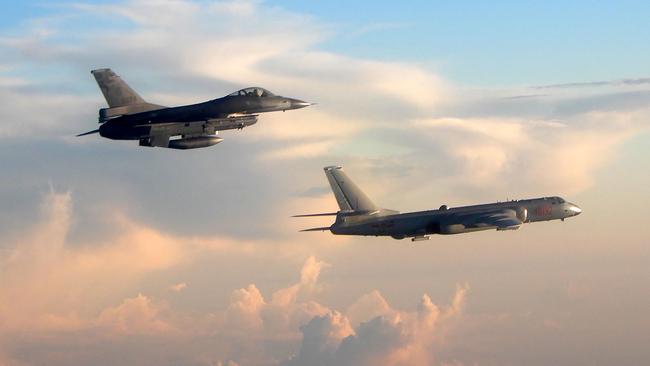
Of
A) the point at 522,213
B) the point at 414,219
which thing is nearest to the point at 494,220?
the point at 522,213

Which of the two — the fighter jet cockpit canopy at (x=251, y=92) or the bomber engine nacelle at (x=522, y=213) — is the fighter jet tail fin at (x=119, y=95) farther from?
the bomber engine nacelle at (x=522, y=213)

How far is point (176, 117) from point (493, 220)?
4134 centimetres

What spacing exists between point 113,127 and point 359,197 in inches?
1346

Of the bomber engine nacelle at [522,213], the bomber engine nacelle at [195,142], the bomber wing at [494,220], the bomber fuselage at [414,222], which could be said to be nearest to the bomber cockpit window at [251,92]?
the bomber engine nacelle at [195,142]

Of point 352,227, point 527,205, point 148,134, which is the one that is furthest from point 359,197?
point 148,134

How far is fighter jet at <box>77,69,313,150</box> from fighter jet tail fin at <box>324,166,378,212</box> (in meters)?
21.5

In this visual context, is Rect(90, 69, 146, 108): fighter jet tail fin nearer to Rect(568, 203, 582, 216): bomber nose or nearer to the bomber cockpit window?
the bomber cockpit window

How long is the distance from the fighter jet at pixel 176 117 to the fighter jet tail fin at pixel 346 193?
21512 mm

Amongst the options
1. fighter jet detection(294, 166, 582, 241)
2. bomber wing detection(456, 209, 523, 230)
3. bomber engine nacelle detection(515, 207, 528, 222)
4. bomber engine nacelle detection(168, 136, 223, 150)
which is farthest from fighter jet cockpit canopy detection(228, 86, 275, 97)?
bomber engine nacelle detection(515, 207, 528, 222)

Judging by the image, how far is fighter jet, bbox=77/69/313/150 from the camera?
367 ft

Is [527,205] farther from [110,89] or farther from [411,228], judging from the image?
[110,89]

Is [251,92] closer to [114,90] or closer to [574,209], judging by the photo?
[114,90]

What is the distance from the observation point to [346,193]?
136m

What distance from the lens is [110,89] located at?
378 feet
